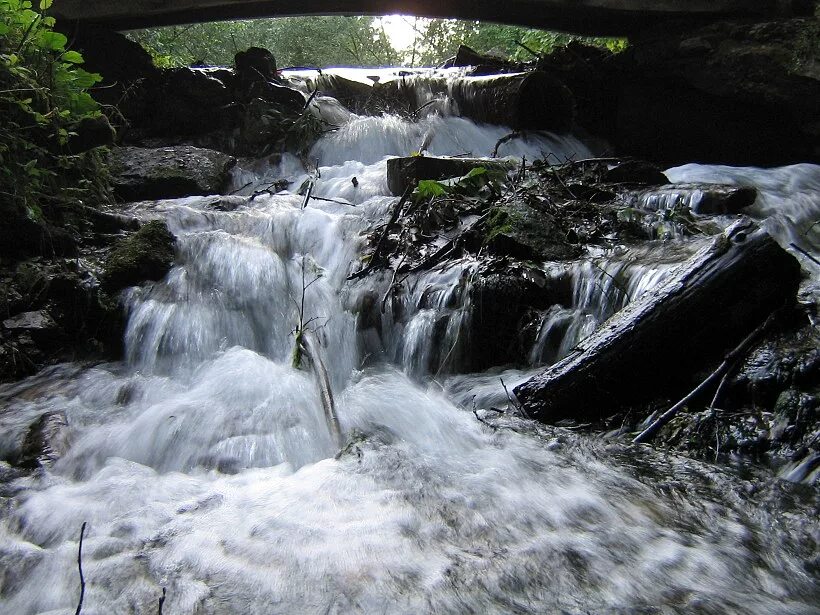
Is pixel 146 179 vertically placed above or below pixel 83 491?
above

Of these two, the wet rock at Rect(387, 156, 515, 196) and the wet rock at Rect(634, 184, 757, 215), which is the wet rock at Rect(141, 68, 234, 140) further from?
the wet rock at Rect(634, 184, 757, 215)

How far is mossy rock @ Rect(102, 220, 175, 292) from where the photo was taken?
4.71 metres

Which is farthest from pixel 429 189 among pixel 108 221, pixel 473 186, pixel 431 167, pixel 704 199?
pixel 108 221

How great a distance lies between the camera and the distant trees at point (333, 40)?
2055 centimetres

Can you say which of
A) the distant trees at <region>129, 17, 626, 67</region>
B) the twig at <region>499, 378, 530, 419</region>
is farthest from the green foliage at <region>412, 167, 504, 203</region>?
the distant trees at <region>129, 17, 626, 67</region>

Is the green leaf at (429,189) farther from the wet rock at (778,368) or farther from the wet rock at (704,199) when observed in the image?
the wet rock at (778,368)

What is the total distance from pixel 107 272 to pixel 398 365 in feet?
8.42

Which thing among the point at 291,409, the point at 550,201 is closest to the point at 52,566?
the point at 291,409

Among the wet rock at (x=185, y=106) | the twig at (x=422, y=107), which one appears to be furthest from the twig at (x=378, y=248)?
the wet rock at (x=185, y=106)

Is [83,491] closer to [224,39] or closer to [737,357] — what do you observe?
[737,357]

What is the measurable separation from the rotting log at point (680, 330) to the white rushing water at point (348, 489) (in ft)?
1.00

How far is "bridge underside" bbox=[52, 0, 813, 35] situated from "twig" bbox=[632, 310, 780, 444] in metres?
7.60

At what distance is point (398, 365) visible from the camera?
13.9 feet

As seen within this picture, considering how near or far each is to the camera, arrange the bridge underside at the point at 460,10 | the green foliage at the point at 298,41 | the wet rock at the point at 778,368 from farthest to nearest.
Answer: the green foliage at the point at 298,41
the bridge underside at the point at 460,10
the wet rock at the point at 778,368
